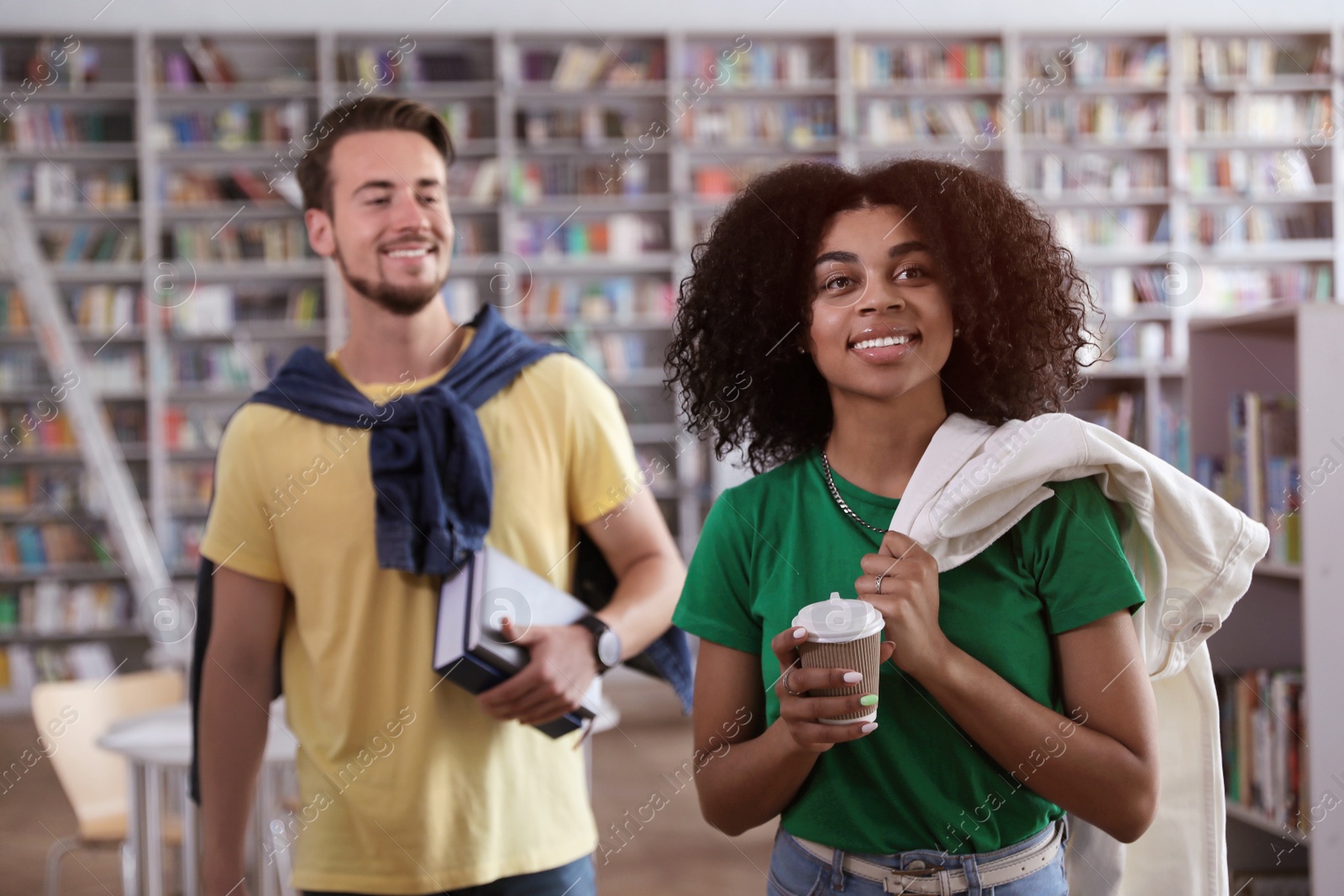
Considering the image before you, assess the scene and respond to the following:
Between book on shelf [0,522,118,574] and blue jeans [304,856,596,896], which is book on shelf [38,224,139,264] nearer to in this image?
book on shelf [0,522,118,574]

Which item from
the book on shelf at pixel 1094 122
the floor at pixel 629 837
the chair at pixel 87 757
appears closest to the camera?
the chair at pixel 87 757

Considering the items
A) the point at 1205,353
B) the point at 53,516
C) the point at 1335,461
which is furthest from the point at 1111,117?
the point at 53,516

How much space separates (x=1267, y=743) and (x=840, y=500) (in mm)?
1736

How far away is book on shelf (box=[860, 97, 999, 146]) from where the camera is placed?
647 cm

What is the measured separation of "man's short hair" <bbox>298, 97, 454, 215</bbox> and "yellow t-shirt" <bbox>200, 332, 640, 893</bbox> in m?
0.27

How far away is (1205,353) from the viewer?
8.41 feet

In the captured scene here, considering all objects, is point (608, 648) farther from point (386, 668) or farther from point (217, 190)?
point (217, 190)

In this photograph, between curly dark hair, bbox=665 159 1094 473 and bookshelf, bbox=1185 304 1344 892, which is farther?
bookshelf, bbox=1185 304 1344 892

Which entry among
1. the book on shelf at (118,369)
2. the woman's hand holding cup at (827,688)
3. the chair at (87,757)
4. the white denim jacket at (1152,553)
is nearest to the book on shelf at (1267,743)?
the white denim jacket at (1152,553)

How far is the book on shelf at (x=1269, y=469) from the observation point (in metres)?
2.24

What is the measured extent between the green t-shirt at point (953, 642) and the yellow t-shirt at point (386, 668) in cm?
41

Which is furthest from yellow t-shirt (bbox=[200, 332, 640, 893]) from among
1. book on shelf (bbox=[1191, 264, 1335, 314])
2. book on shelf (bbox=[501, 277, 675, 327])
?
book on shelf (bbox=[1191, 264, 1335, 314])

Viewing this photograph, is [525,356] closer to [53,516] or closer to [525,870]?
[525,870]

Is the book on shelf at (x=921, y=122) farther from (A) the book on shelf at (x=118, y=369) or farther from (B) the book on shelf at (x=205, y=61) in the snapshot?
(A) the book on shelf at (x=118, y=369)
